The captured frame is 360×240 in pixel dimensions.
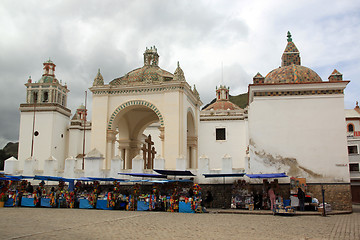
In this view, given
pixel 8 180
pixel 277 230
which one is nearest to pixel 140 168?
pixel 8 180

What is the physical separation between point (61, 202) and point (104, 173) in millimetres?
2100

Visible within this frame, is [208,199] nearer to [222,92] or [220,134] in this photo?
[220,134]

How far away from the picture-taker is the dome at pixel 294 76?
13.8 m

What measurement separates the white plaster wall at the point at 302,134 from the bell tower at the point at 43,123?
1656 cm

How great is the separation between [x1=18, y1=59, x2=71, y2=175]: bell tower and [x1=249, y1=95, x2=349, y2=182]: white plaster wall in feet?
54.3

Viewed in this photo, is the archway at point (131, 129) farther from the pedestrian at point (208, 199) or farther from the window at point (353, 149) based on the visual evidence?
the window at point (353, 149)

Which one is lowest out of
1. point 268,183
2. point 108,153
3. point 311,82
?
point 268,183

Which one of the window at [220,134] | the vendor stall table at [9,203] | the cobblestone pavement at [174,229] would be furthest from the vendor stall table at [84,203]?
the window at [220,134]

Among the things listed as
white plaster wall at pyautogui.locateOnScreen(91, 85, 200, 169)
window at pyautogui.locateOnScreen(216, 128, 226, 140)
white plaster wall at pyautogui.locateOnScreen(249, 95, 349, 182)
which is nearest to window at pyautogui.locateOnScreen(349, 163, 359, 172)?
window at pyautogui.locateOnScreen(216, 128, 226, 140)

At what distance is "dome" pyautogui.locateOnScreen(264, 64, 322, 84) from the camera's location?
13.8 m

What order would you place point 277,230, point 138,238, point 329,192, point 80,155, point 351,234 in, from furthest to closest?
1. point 80,155
2. point 329,192
3. point 277,230
4. point 351,234
5. point 138,238

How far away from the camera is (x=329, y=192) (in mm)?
12688

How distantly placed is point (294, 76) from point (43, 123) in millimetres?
18461

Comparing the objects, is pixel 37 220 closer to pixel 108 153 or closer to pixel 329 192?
pixel 108 153
